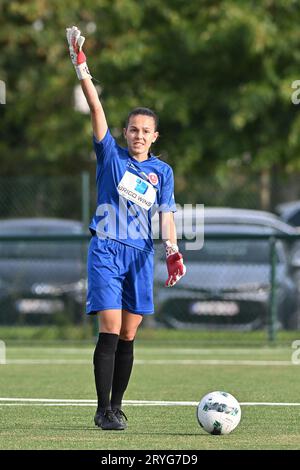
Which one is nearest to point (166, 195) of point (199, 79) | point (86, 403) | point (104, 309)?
point (104, 309)

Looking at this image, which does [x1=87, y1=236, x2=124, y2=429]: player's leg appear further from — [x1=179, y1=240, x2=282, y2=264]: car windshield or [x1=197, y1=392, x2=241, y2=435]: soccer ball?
[x1=179, y1=240, x2=282, y2=264]: car windshield

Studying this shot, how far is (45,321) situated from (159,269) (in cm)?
179

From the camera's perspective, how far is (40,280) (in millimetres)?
17344

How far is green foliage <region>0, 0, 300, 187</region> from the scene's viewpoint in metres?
20.8

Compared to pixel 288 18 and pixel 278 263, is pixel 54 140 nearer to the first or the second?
pixel 288 18

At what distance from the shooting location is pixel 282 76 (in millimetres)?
20938

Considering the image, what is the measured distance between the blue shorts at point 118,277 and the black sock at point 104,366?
20 cm

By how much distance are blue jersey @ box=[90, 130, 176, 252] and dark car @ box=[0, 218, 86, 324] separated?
29.7ft

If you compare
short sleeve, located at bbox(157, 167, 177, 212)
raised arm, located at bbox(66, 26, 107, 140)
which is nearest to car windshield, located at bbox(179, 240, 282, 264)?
short sleeve, located at bbox(157, 167, 177, 212)

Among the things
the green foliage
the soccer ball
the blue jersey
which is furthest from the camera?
the green foliage

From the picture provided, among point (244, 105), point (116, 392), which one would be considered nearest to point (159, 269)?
point (244, 105)

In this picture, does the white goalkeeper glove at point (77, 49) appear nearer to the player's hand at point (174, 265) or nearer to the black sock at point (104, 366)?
the player's hand at point (174, 265)

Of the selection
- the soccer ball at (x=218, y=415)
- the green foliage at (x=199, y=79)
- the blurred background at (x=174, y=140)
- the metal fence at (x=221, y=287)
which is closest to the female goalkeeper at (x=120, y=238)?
the soccer ball at (x=218, y=415)

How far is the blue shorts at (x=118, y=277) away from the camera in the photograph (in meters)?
7.70
